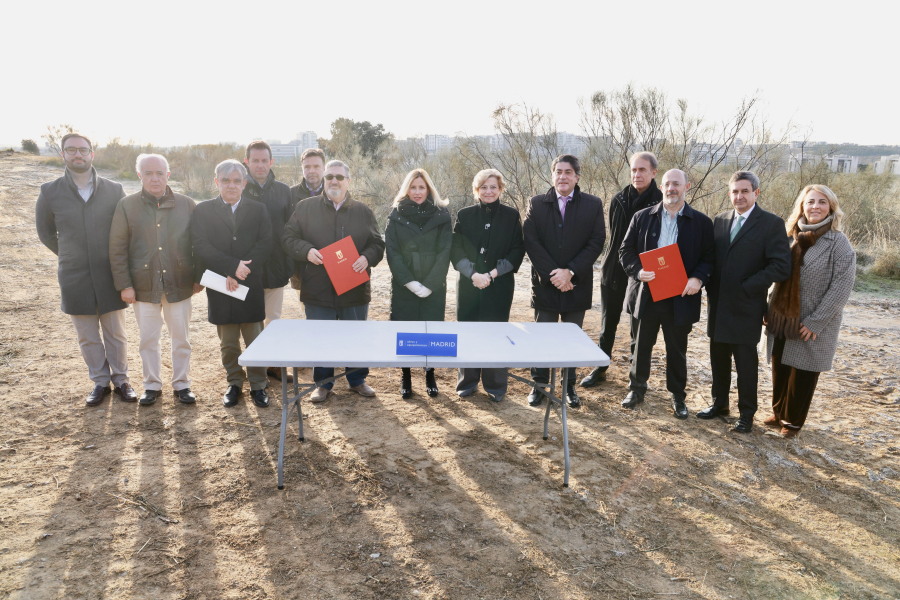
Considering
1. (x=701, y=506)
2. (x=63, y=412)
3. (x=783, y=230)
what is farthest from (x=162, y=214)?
(x=783, y=230)

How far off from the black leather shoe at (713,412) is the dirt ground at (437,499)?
0.17 m

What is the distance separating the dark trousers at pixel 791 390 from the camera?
3760 mm

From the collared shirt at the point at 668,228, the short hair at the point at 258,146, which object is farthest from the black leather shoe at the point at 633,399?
the short hair at the point at 258,146

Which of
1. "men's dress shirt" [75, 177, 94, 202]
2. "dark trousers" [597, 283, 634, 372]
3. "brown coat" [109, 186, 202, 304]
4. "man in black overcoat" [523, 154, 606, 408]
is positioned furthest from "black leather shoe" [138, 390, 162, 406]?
"dark trousers" [597, 283, 634, 372]

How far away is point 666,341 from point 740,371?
22.2 inches

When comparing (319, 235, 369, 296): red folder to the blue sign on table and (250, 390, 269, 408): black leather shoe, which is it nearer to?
(250, 390, 269, 408): black leather shoe

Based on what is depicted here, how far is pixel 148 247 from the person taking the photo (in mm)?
4012

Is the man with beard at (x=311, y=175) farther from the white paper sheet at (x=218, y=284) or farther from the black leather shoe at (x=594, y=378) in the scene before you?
the black leather shoe at (x=594, y=378)

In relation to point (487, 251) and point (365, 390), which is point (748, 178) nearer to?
point (487, 251)

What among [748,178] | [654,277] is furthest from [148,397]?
[748,178]

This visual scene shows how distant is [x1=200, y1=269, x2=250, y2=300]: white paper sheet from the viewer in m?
3.97

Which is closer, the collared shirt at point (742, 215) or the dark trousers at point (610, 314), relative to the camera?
the collared shirt at point (742, 215)

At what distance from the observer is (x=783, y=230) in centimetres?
369

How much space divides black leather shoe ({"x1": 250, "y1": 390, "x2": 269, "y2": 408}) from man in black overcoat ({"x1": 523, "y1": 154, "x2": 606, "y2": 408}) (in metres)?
2.25
